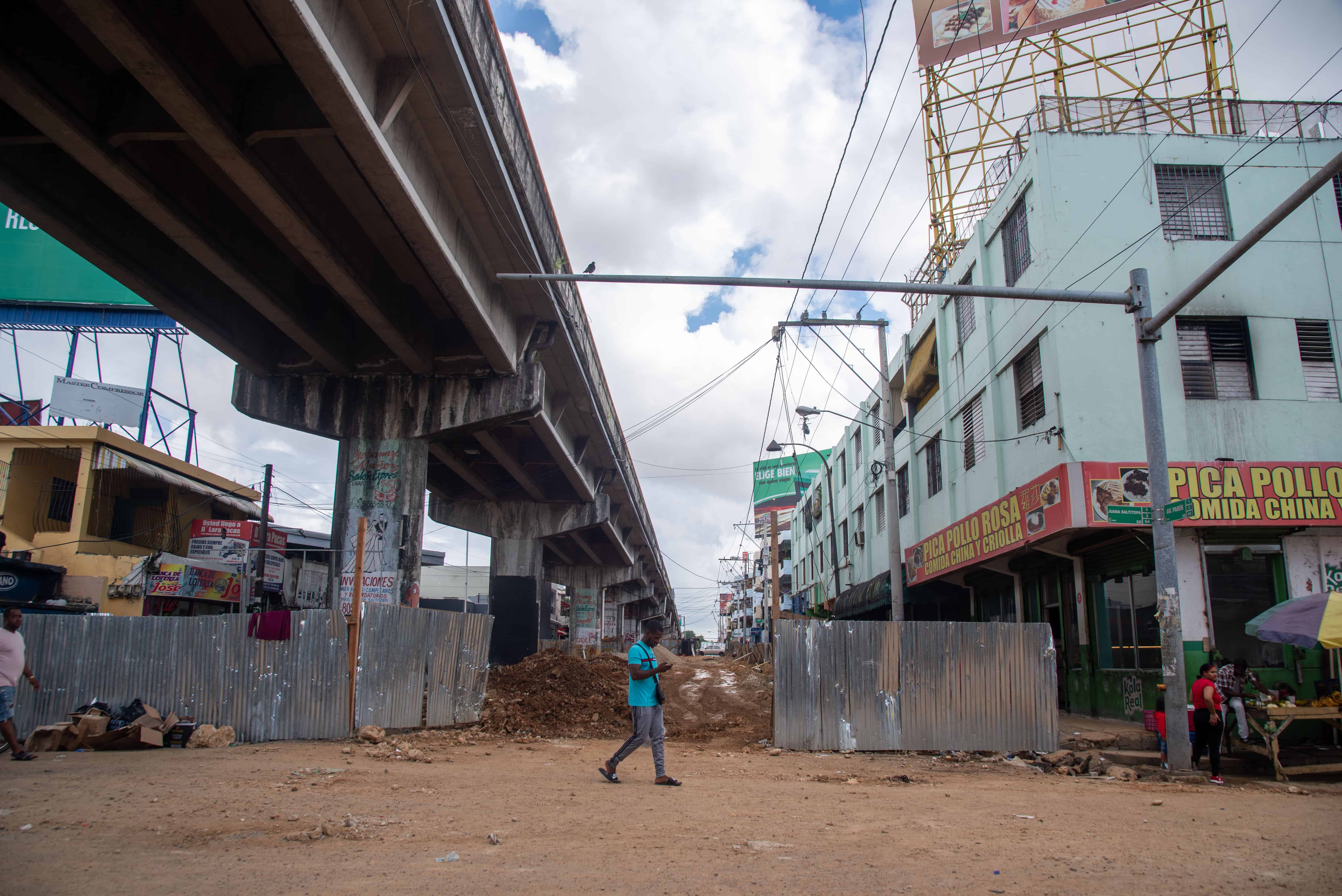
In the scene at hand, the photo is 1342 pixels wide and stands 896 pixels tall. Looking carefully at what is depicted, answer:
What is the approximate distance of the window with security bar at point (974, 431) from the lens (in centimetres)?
2202

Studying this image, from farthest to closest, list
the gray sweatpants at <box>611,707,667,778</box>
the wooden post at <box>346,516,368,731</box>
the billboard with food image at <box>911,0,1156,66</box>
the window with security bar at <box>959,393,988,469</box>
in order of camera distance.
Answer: the window with security bar at <box>959,393,988,469</box> → the billboard with food image at <box>911,0,1156,66</box> → the wooden post at <box>346,516,368,731</box> → the gray sweatpants at <box>611,707,667,778</box>

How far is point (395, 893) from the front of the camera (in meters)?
4.80

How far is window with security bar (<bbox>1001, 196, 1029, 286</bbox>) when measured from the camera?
1944 cm

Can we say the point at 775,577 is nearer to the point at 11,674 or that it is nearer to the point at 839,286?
the point at 839,286

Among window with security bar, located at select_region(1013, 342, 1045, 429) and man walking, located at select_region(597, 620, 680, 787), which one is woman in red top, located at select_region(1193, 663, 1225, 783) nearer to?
man walking, located at select_region(597, 620, 680, 787)

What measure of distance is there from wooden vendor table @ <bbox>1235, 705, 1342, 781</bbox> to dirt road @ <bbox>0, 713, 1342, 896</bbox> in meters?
0.79

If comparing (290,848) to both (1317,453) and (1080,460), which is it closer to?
(1080,460)

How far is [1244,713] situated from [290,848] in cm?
1168

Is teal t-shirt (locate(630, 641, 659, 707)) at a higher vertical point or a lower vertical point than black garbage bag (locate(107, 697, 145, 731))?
higher

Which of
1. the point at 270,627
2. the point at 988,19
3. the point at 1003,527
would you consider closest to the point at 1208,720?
the point at 1003,527

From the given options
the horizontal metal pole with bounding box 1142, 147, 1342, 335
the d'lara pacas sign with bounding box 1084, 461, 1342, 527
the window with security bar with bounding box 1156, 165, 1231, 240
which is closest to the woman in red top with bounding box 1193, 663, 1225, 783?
the d'lara pacas sign with bounding box 1084, 461, 1342, 527

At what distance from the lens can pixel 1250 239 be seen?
958 cm

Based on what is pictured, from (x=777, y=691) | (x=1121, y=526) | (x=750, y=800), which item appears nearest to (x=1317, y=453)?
(x=1121, y=526)

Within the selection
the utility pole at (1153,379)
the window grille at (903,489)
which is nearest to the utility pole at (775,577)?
the utility pole at (1153,379)
